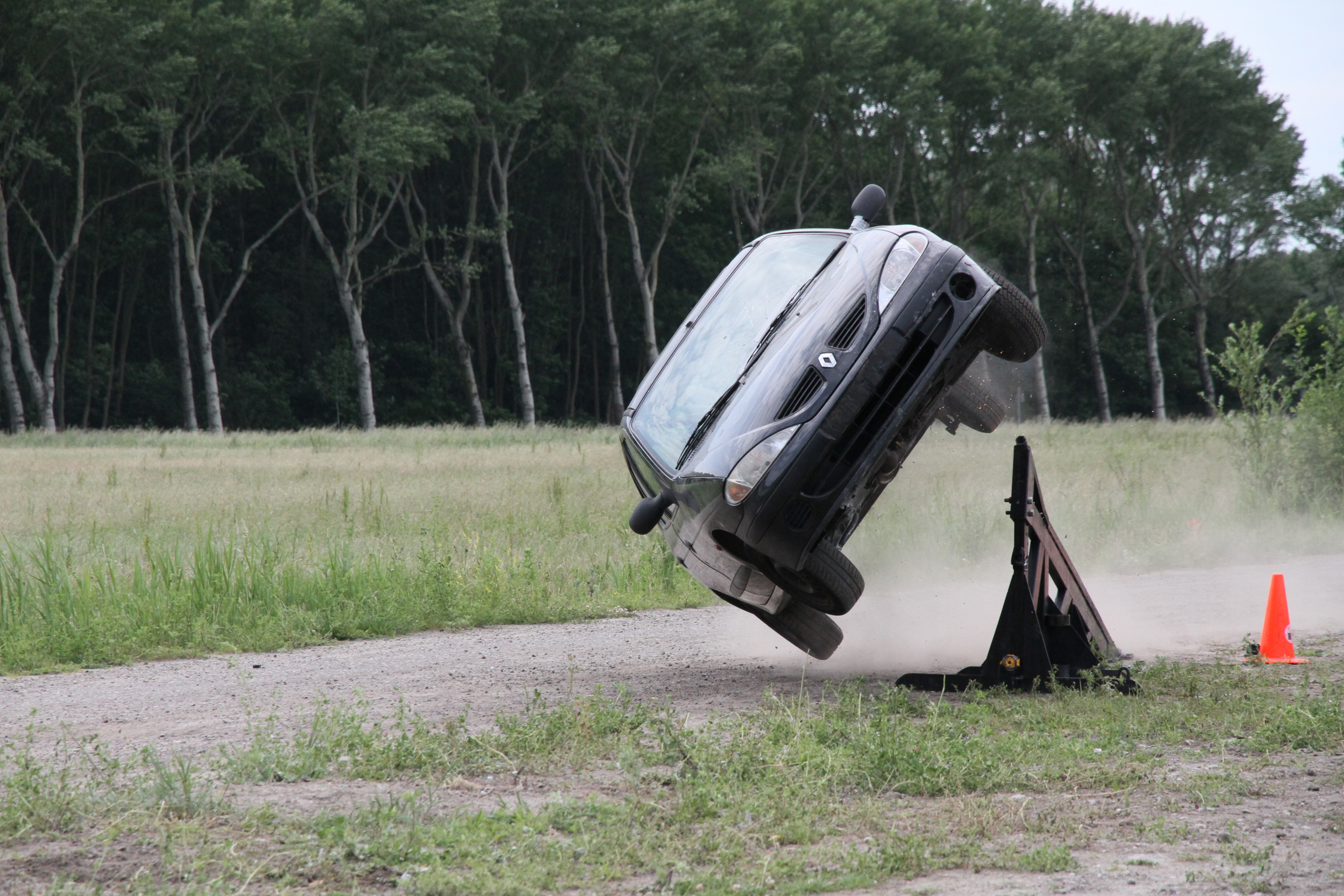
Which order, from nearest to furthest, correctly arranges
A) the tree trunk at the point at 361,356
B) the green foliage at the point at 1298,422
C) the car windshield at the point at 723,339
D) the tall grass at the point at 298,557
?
the car windshield at the point at 723,339 → the tall grass at the point at 298,557 → the green foliage at the point at 1298,422 → the tree trunk at the point at 361,356

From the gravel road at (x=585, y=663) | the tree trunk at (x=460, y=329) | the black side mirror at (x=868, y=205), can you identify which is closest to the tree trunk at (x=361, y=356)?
the tree trunk at (x=460, y=329)

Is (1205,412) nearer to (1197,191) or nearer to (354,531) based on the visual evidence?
(1197,191)

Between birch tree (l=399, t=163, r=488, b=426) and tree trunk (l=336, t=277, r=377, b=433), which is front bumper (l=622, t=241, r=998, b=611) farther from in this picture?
birch tree (l=399, t=163, r=488, b=426)

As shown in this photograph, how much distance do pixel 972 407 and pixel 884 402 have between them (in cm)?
139

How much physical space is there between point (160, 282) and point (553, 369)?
56.7 feet

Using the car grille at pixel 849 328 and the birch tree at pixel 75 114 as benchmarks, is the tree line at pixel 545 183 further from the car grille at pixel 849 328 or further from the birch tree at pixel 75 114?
the car grille at pixel 849 328

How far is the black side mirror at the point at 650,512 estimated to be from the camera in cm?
618

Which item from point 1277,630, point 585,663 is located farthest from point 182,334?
point 1277,630

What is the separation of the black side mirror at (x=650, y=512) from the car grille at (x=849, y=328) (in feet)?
3.75

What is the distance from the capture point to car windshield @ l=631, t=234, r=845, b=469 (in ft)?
21.2

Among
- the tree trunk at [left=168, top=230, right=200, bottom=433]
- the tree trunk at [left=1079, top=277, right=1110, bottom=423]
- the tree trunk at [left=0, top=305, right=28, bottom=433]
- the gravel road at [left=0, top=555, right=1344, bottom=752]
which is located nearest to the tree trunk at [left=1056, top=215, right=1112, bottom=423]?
the tree trunk at [left=1079, top=277, right=1110, bottom=423]

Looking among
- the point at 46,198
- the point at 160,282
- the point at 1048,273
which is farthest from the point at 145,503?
the point at 1048,273

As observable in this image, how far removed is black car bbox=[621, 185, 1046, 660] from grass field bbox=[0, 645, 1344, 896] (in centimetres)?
73

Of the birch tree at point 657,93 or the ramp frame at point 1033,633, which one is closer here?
the ramp frame at point 1033,633
